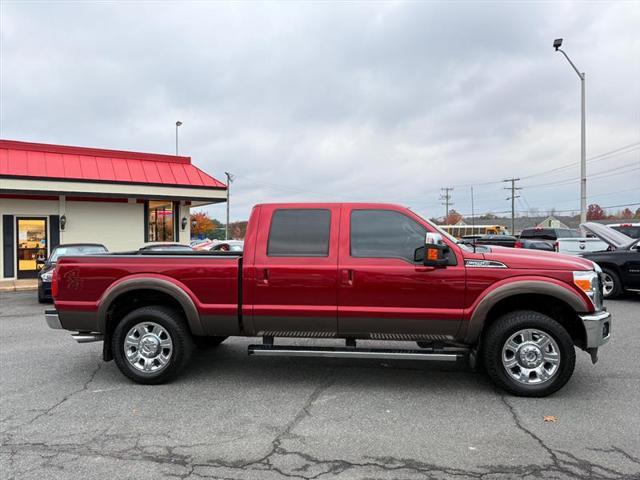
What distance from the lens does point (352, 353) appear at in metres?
4.99

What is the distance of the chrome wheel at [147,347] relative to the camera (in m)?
5.28

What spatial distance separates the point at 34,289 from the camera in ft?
50.7

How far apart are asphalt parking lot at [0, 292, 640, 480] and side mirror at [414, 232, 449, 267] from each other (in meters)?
1.37

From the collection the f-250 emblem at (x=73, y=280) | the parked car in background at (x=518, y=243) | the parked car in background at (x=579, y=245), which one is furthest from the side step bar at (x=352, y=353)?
the parked car in background at (x=518, y=243)

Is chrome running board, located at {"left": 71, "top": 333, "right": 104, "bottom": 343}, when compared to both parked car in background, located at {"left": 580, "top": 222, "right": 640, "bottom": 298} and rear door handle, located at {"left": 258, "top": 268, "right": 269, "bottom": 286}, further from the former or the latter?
parked car in background, located at {"left": 580, "top": 222, "right": 640, "bottom": 298}

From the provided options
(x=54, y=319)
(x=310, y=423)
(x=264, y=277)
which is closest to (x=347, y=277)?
(x=264, y=277)

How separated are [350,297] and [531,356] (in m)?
1.90

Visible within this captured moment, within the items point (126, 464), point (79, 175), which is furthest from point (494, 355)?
point (79, 175)

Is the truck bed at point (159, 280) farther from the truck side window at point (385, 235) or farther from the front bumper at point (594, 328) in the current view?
the front bumper at point (594, 328)

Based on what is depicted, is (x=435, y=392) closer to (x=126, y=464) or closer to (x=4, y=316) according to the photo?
(x=126, y=464)

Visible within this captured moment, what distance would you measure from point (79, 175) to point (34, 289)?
4430mm

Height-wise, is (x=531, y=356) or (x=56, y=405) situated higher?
(x=531, y=356)

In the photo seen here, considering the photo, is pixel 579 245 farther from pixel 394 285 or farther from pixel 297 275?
pixel 297 275

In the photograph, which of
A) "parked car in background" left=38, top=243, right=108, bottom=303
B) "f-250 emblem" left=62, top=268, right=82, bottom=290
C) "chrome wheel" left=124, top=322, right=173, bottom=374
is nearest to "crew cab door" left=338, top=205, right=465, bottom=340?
"chrome wheel" left=124, top=322, right=173, bottom=374
